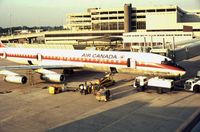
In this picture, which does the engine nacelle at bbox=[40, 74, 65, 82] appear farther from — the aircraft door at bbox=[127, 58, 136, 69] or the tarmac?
the aircraft door at bbox=[127, 58, 136, 69]

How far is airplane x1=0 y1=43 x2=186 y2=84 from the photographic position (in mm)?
37062

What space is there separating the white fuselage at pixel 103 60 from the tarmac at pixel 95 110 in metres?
2.83

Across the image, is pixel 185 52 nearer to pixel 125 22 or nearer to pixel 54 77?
pixel 54 77

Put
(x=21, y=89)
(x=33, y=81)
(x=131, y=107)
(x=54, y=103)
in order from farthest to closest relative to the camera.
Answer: (x=33, y=81) → (x=21, y=89) → (x=54, y=103) → (x=131, y=107)

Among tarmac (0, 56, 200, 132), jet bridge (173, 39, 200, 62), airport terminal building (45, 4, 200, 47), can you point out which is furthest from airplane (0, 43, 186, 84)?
airport terminal building (45, 4, 200, 47)

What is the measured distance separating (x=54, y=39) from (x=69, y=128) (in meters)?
117

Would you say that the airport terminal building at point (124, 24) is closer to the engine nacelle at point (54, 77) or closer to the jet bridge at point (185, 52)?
the jet bridge at point (185, 52)

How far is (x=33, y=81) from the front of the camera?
4328 centimetres

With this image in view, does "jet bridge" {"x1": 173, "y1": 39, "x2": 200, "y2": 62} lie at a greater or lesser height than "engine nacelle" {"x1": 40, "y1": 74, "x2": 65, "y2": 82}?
greater

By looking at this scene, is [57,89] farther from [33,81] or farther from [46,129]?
[46,129]

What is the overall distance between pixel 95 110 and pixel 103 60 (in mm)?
Answer: 14466

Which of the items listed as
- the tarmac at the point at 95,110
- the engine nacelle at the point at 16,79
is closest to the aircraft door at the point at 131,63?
the tarmac at the point at 95,110

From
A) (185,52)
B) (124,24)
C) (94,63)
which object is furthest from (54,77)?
(124,24)

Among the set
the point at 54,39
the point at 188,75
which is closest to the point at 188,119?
the point at 188,75
